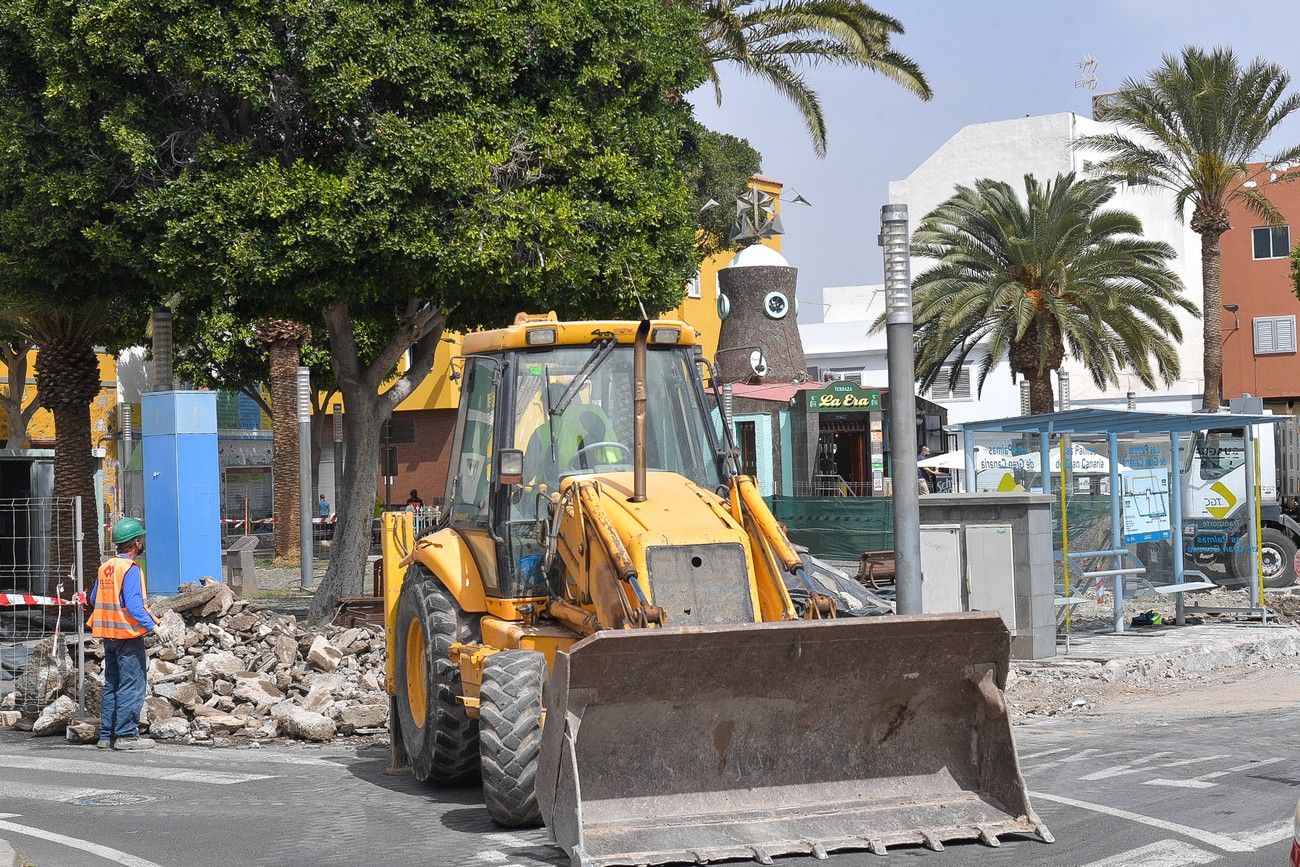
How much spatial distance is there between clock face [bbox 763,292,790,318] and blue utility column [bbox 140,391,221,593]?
2206cm

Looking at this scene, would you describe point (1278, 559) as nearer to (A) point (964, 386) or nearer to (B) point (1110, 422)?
(B) point (1110, 422)

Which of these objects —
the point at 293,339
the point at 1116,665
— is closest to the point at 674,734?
the point at 1116,665

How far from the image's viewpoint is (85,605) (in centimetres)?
1356

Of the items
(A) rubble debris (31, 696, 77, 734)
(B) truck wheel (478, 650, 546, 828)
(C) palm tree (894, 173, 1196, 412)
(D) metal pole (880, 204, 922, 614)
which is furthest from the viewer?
(C) palm tree (894, 173, 1196, 412)

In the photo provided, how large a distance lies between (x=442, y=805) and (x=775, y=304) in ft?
102

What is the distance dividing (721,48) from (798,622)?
64.6 feet

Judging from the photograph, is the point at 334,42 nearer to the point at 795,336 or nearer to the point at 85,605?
the point at 85,605

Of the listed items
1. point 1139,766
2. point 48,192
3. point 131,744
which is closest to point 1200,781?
point 1139,766

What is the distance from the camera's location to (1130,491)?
656 inches

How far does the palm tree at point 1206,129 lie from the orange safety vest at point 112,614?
26375 mm

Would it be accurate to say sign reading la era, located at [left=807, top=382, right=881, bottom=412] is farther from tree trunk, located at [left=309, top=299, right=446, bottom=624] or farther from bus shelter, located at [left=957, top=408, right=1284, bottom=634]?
bus shelter, located at [left=957, top=408, right=1284, bottom=634]

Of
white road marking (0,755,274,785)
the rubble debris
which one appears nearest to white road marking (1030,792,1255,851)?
white road marking (0,755,274,785)

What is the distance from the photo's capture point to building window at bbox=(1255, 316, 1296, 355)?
52438 millimetres

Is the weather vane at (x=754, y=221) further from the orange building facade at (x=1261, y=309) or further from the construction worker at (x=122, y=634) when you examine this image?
the construction worker at (x=122, y=634)
